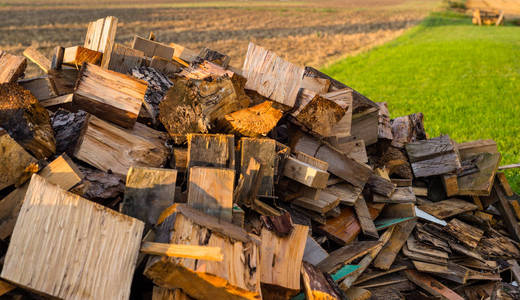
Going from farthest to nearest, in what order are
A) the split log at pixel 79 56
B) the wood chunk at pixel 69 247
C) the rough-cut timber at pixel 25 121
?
the split log at pixel 79 56, the rough-cut timber at pixel 25 121, the wood chunk at pixel 69 247

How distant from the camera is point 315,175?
8.42ft

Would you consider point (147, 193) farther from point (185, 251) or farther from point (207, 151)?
point (185, 251)

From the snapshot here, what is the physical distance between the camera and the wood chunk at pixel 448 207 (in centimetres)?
336

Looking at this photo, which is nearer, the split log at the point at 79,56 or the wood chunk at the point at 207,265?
the wood chunk at the point at 207,265

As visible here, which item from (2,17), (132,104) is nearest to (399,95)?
(132,104)

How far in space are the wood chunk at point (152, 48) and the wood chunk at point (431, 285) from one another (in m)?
2.49

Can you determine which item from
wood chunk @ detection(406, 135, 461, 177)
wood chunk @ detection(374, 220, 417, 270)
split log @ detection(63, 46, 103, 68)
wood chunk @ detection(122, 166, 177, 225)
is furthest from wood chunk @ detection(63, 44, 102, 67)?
wood chunk @ detection(406, 135, 461, 177)

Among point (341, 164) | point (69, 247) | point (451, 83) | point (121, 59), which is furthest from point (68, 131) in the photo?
point (451, 83)

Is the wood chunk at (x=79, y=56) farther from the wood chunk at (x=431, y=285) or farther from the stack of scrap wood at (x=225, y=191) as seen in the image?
the wood chunk at (x=431, y=285)

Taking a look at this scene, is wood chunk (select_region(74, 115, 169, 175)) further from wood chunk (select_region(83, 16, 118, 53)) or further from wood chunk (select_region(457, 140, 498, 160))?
wood chunk (select_region(457, 140, 498, 160))

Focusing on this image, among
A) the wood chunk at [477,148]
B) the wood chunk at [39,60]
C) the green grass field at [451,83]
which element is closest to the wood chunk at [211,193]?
the wood chunk at [39,60]

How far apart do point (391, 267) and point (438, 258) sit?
367mm

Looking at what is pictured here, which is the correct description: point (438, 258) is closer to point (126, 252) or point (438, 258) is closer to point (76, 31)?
point (126, 252)

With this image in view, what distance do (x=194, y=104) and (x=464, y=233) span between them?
2.28m
